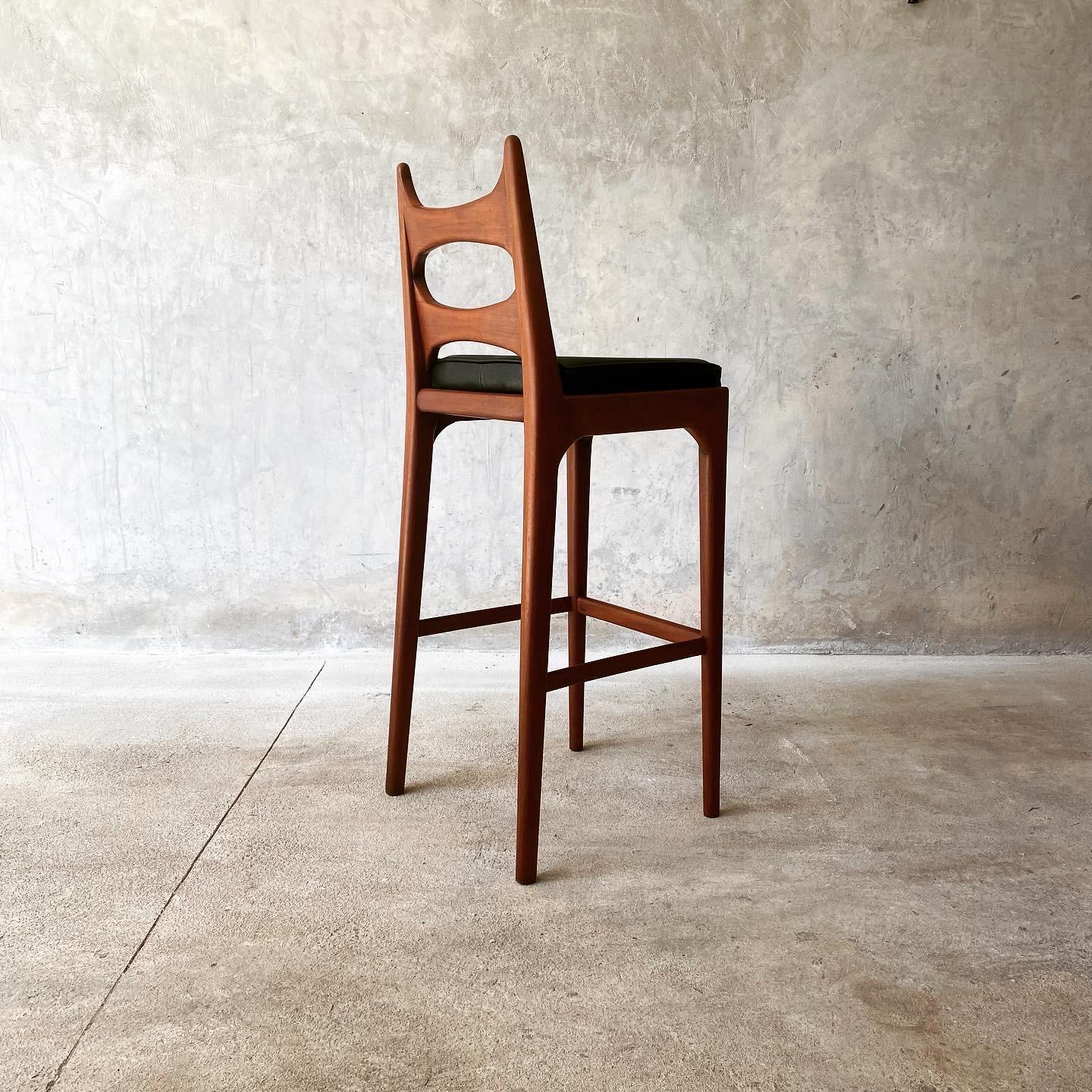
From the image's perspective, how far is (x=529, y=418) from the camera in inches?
59.7

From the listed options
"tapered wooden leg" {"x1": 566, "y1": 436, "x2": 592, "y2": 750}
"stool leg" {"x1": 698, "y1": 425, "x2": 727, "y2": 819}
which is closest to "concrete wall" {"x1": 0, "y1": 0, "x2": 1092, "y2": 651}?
"tapered wooden leg" {"x1": 566, "y1": 436, "x2": 592, "y2": 750}

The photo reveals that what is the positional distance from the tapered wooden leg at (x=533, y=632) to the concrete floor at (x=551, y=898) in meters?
0.10

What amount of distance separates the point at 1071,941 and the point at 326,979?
3.48 ft

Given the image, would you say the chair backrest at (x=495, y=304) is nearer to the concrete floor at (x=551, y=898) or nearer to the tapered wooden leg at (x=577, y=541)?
the tapered wooden leg at (x=577, y=541)

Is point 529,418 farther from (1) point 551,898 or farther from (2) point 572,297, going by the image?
(2) point 572,297

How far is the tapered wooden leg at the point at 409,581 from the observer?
184cm

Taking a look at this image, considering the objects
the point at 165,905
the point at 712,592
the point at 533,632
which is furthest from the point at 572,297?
the point at 165,905

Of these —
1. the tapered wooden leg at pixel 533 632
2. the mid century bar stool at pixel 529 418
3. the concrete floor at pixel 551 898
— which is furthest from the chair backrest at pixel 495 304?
the concrete floor at pixel 551 898

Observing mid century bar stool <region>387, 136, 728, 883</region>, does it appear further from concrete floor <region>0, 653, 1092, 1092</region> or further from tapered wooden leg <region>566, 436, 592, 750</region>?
concrete floor <region>0, 653, 1092, 1092</region>

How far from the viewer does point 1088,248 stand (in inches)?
108

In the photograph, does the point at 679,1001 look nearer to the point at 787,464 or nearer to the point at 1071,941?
the point at 1071,941

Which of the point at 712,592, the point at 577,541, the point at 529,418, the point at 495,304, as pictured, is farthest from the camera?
the point at 577,541

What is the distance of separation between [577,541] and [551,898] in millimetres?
767

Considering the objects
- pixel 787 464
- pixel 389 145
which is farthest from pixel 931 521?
pixel 389 145
